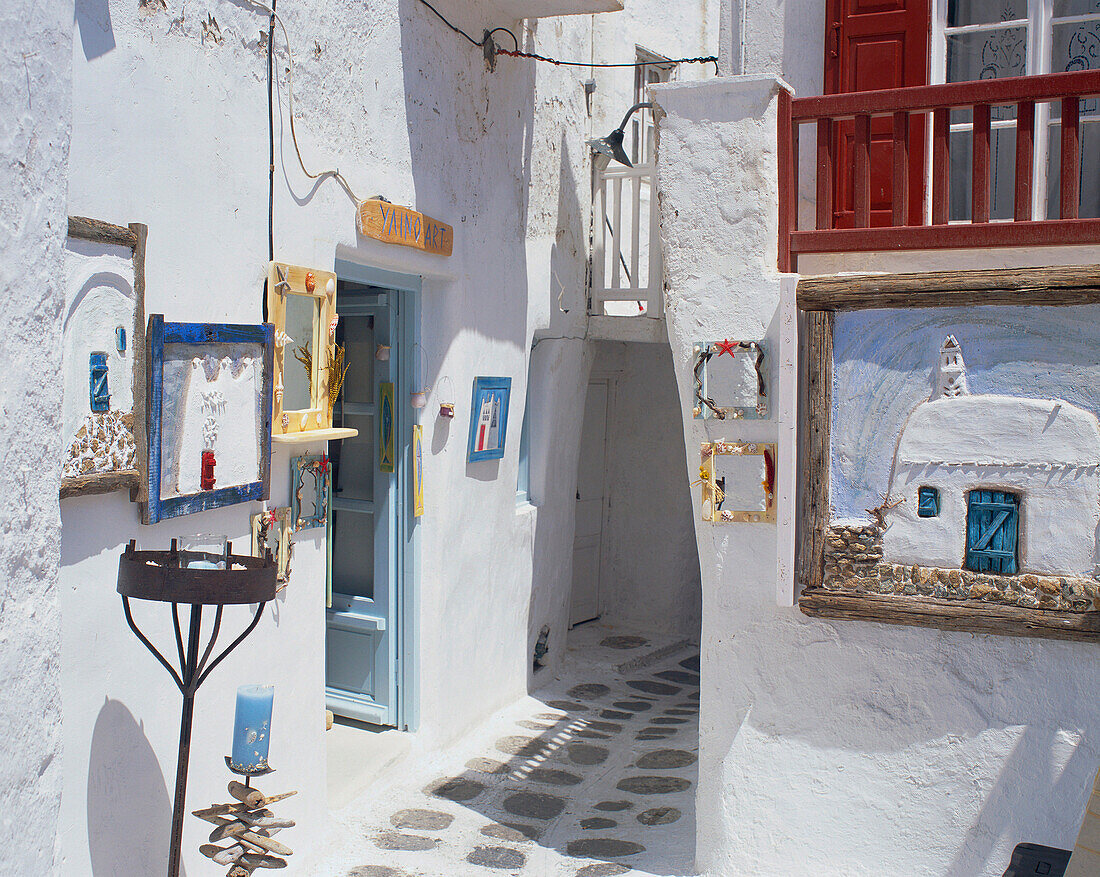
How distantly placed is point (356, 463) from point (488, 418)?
84cm

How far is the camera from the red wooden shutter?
16.1 ft

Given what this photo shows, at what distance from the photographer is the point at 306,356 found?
4.47 m

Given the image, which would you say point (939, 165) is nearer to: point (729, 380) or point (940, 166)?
point (940, 166)

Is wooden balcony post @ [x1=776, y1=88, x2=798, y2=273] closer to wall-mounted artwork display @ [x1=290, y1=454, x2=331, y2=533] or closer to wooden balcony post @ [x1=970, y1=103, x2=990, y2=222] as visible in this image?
wooden balcony post @ [x1=970, y1=103, x2=990, y2=222]

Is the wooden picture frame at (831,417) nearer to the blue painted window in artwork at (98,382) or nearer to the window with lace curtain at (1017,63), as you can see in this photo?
the window with lace curtain at (1017,63)

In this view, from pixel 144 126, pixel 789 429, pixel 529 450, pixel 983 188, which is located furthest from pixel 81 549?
pixel 529 450

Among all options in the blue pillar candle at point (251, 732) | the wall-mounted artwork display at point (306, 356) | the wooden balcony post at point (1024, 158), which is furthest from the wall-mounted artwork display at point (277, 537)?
the wooden balcony post at point (1024, 158)

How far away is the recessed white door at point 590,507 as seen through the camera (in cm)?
Answer: 862

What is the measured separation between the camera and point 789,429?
381 centimetres

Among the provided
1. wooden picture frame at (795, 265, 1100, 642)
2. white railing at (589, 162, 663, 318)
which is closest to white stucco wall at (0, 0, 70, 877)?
wooden picture frame at (795, 265, 1100, 642)

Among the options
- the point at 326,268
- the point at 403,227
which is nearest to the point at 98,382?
the point at 326,268

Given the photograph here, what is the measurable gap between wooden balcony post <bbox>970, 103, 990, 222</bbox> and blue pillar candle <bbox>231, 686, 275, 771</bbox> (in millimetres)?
3042

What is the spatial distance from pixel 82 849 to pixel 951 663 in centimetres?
306

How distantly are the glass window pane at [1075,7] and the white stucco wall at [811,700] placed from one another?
7.06 feet
